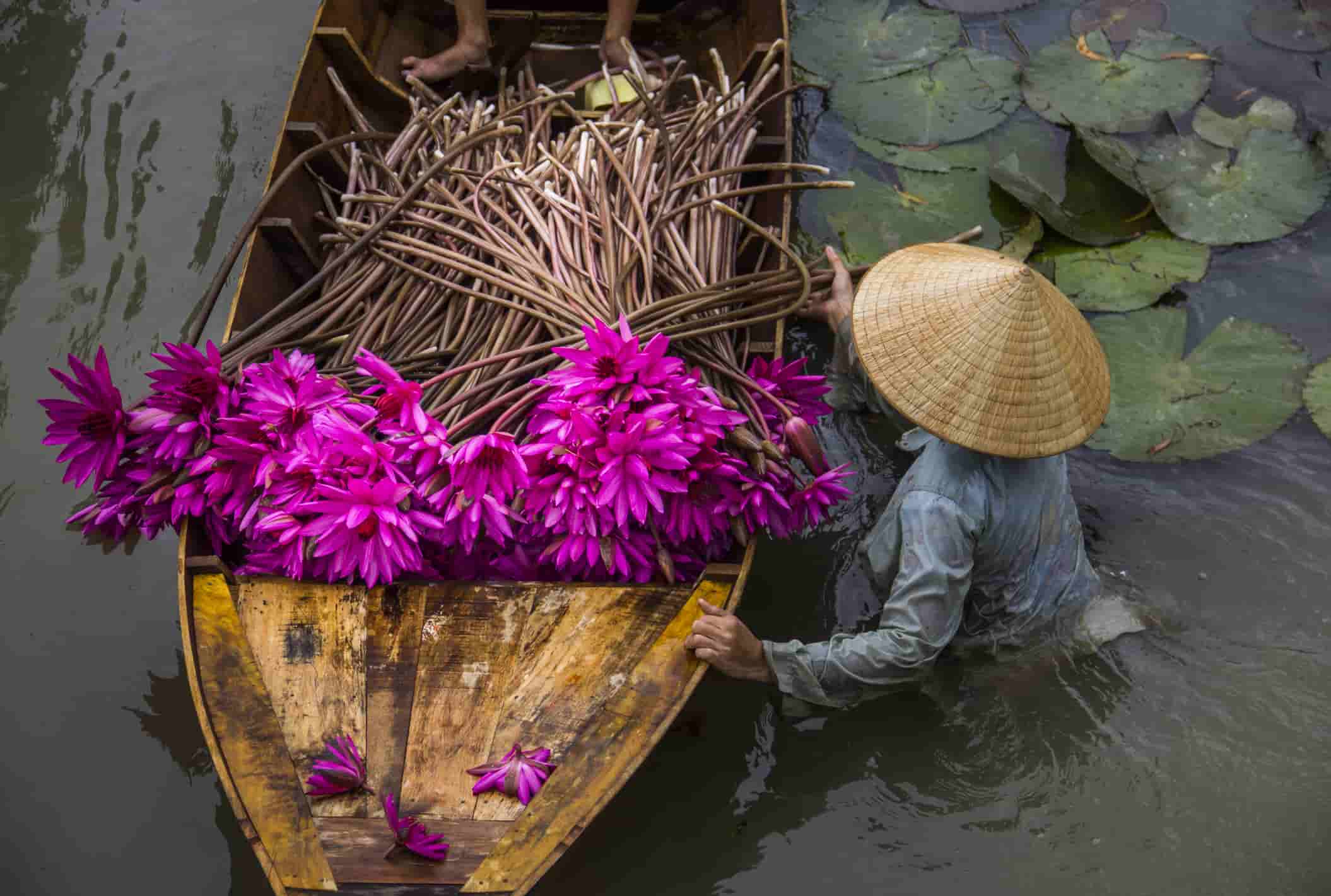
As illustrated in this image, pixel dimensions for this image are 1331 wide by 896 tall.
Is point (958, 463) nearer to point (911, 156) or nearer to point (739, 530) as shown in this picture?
point (739, 530)

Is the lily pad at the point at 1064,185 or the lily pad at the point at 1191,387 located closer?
the lily pad at the point at 1191,387

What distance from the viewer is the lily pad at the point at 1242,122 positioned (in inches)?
153

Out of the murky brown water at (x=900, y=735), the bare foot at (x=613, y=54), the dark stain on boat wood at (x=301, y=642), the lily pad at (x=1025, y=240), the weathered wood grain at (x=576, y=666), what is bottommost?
the murky brown water at (x=900, y=735)

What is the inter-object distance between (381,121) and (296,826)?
8.28ft

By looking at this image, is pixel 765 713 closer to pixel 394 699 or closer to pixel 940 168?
pixel 394 699

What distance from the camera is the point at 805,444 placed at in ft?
7.61

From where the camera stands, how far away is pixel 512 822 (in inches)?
78.4

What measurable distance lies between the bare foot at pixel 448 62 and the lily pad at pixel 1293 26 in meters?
3.17

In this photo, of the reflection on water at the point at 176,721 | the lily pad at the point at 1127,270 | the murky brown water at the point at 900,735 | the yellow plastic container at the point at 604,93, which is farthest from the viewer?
the yellow plastic container at the point at 604,93

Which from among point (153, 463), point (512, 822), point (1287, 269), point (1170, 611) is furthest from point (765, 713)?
point (1287, 269)

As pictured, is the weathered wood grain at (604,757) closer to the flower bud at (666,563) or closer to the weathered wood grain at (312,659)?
the flower bud at (666,563)

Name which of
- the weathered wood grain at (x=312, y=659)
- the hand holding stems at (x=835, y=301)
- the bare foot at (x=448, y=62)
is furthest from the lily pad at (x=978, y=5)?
the weathered wood grain at (x=312, y=659)

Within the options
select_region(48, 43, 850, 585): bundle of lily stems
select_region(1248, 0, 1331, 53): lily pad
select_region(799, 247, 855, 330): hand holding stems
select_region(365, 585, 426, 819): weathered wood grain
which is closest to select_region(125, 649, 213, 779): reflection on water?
select_region(48, 43, 850, 585): bundle of lily stems

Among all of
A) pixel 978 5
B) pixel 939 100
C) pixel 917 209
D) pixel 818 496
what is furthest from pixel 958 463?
pixel 978 5
